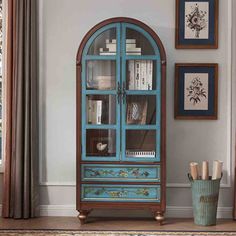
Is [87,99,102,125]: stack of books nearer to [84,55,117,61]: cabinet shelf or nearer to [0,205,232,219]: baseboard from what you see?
[84,55,117,61]: cabinet shelf

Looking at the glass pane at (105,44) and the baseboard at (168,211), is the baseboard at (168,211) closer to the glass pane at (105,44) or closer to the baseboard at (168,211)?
the baseboard at (168,211)

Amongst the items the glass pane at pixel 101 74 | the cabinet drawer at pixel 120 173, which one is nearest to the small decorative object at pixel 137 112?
the glass pane at pixel 101 74

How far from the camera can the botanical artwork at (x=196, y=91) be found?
16.7 ft

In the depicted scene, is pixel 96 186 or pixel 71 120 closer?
pixel 96 186

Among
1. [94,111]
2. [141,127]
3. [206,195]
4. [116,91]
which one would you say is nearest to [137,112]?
[141,127]

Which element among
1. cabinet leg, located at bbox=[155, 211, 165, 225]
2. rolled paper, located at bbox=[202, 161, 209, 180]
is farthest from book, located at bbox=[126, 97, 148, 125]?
cabinet leg, located at bbox=[155, 211, 165, 225]

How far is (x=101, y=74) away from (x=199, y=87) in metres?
0.93

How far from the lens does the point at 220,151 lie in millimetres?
5133

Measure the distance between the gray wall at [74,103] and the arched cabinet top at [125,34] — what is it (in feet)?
1.24

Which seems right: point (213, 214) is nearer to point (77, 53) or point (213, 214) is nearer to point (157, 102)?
point (157, 102)

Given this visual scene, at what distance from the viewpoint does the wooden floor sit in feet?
15.4

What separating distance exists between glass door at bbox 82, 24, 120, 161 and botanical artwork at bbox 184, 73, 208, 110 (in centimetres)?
71

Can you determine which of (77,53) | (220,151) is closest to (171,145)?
(220,151)

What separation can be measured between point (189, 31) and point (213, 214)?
1628mm
